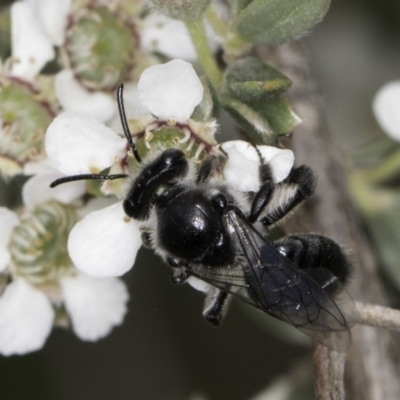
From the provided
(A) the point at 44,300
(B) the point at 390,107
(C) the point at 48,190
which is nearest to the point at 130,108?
(C) the point at 48,190

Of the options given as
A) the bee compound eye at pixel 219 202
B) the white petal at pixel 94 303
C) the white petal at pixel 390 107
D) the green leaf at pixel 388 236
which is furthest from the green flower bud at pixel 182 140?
the green leaf at pixel 388 236

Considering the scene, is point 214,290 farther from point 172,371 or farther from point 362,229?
point 172,371

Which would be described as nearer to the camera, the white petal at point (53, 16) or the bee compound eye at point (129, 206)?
the bee compound eye at point (129, 206)

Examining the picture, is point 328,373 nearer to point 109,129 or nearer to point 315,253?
point 315,253

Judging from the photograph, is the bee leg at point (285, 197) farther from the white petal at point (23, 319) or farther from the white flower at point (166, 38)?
the white petal at point (23, 319)

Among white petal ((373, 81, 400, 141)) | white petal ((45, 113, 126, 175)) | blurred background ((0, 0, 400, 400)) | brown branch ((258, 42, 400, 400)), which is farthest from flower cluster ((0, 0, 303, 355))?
blurred background ((0, 0, 400, 400))
